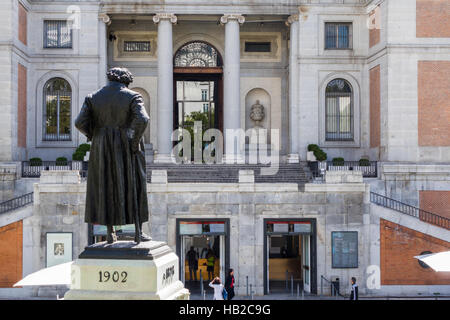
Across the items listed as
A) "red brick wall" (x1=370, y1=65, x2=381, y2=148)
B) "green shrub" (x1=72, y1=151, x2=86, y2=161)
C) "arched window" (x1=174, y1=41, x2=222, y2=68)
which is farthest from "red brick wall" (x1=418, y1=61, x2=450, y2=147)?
"green shrub" (x1=72, y1=151, x2=86, y2=161)

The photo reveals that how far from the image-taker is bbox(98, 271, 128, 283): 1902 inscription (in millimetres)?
8680

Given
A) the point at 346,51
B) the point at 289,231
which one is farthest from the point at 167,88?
the point at 289,231

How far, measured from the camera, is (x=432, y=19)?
33.3 meters

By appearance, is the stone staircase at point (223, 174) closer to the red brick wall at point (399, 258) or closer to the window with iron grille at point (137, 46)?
the red brick wall at point (399, 258)

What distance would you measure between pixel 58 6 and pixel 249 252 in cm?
1945

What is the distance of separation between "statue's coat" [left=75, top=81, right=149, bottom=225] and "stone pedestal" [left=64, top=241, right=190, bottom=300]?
594 millimetres

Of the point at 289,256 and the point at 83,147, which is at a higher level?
the point at 83,147

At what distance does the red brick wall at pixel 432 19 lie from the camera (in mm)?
33250

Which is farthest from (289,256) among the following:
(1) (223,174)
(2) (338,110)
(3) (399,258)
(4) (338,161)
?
Result: (2) (338,110)

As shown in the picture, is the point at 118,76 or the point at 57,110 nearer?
the point at 118,76

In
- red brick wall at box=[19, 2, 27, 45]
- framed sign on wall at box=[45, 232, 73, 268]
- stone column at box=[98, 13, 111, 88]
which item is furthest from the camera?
stone column at box=[98, 13, 111, 88]

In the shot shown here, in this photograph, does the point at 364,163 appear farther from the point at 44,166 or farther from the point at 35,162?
the point at 35,162

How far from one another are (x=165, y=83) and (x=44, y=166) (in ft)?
27.9

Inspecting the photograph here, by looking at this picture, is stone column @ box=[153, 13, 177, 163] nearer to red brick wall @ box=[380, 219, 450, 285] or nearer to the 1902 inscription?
red brick wall @ box=[380, 219, 450, 285]
